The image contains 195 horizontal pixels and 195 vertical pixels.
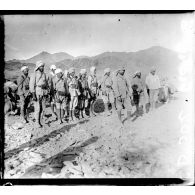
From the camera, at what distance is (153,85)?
278cm

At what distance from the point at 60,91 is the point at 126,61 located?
723mm

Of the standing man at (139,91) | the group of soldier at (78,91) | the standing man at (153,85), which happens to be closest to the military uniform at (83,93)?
the group of soldier at (78,91)

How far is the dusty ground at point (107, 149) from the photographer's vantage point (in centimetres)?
271

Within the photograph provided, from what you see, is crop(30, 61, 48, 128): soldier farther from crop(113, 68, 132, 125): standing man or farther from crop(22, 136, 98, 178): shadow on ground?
crop(113, 68, 132, 125): standing man

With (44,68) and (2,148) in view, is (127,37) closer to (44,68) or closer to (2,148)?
(44,68)

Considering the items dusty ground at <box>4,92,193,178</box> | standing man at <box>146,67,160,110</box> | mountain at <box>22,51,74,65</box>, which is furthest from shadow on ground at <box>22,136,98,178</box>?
mountain at <box>22,51,74,65</box>

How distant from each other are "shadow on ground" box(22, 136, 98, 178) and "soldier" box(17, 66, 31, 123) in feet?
1.51

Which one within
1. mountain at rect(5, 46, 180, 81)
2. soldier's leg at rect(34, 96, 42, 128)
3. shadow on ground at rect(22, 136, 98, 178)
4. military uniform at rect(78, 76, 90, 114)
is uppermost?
mountain at rect(5, 46, 180, 81)

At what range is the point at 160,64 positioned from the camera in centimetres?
277

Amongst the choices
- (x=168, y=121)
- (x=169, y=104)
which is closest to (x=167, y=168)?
(x=168, y=121)

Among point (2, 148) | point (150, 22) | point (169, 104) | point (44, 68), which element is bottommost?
point (2, 148)

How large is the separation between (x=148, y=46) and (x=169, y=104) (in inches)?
23.9

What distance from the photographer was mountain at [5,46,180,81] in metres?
2.76

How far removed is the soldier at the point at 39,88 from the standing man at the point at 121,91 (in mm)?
711
